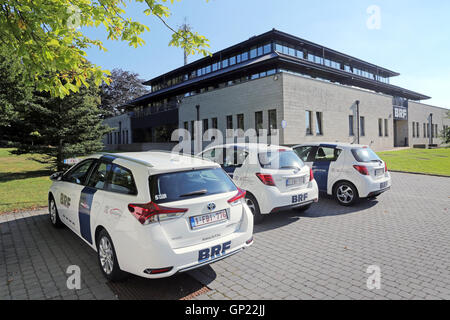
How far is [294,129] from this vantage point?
22078mm

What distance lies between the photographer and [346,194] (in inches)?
298

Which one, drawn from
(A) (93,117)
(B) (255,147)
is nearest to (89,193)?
(B) (255,147)

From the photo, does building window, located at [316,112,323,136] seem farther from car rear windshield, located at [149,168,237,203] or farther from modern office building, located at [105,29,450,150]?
car rear windshield, located at [149,168,237,203]

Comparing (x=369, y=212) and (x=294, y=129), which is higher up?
(x=294, y=129)

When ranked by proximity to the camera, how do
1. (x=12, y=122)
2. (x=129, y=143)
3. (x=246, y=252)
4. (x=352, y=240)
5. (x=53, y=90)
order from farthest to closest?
(x=129, y=143) → (x=12, y=122) → (x=53, y=90) → (x=352, y=240) → (x=246, y=252)

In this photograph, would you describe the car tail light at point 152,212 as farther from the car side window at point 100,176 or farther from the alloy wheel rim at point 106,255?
the car side window at point 100,176

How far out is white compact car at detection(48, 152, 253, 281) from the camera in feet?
10.0

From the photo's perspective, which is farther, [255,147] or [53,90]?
[255,147]

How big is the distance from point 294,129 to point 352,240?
17813 mm

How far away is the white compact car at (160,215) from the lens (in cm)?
306

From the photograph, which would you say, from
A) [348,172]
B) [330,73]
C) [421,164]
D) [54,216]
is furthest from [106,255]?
[330,73]

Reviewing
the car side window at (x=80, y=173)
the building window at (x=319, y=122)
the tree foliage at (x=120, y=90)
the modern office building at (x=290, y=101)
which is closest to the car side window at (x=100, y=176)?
the car side window at (x=80, y=173)
